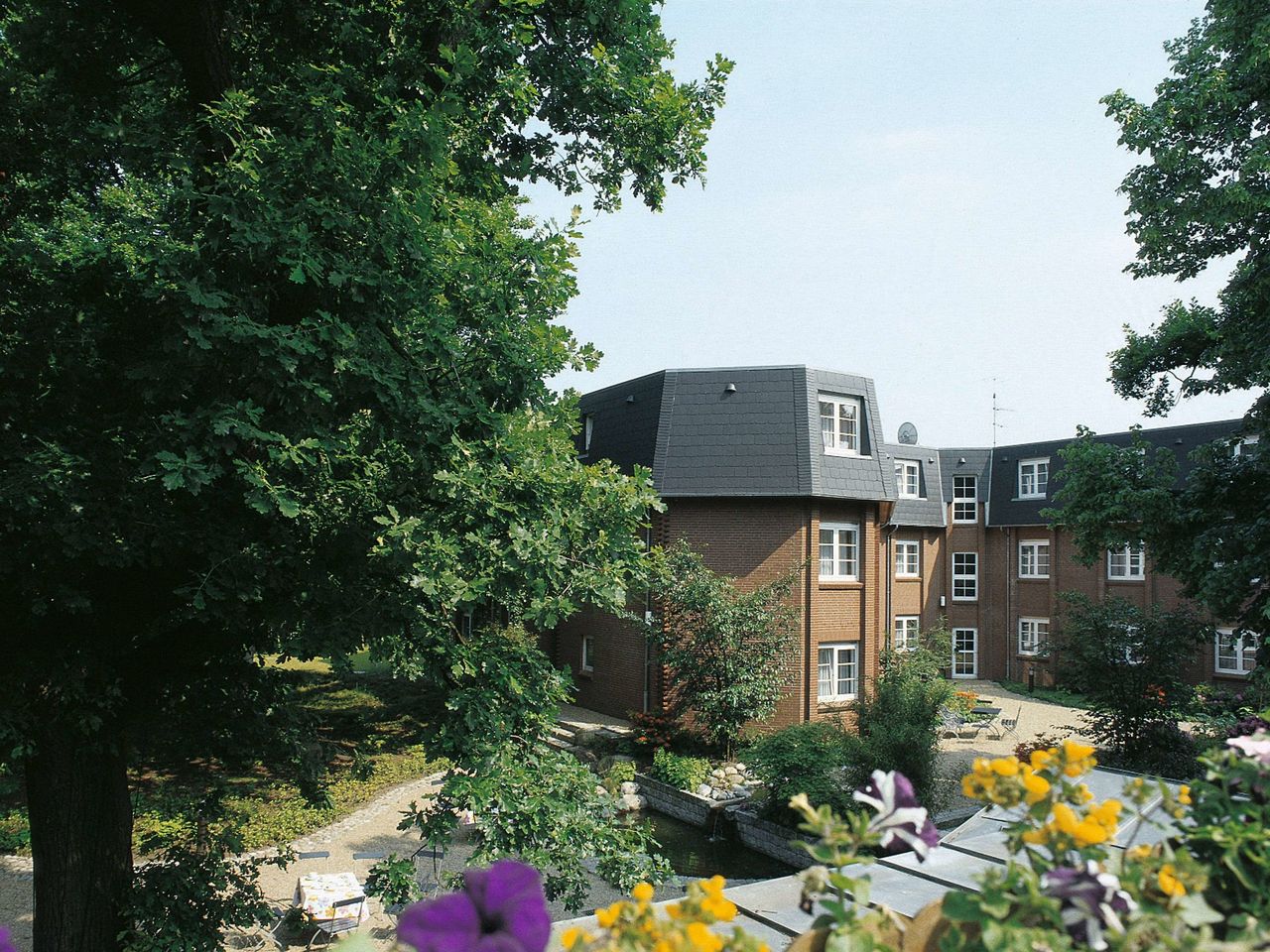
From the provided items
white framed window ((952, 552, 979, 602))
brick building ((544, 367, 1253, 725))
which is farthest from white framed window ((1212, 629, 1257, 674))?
white framed window ((952, 552, 979, 602))

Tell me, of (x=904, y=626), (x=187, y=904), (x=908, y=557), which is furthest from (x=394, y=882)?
(x=908, y=557)

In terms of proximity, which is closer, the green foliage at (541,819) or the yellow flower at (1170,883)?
the yellow flower at (1170,883)

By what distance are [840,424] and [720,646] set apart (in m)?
7.84

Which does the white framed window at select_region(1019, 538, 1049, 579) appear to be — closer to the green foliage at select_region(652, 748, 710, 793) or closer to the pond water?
the green foliage at select_region(652, 748, 710, 793)

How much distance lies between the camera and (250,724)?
7.59 metres

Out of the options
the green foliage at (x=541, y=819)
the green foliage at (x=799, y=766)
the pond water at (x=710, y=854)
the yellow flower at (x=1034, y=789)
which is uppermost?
the yellow flower at (x=1034, y=789)

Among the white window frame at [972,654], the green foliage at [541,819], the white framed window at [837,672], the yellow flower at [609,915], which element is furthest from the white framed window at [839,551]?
the yellow flower at [609,915]

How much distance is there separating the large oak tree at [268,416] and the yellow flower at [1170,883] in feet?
16.5

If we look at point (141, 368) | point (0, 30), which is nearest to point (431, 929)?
point (141, 368)

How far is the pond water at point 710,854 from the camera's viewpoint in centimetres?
1433

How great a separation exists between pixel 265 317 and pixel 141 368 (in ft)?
2.88

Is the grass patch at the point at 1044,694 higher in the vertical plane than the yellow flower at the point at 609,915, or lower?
lower

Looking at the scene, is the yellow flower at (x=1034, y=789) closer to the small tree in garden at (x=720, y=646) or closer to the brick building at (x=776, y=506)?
the small tree in garden at (x=720, y=646)

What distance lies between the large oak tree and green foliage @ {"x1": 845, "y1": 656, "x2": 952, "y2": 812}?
33.1 ft
